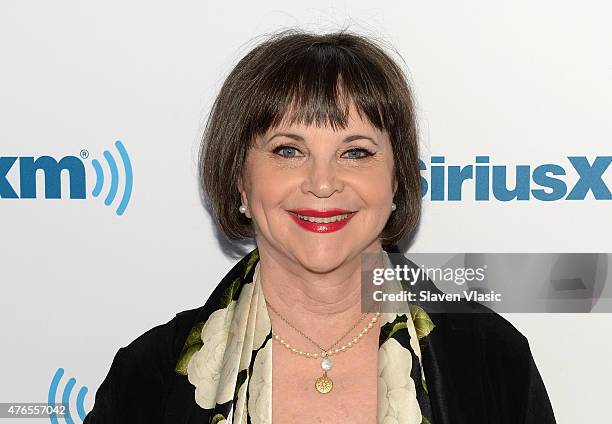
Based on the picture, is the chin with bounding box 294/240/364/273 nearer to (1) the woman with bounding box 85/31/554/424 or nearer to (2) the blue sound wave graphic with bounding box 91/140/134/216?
(1) the woman with bounding box 85/31/554/424

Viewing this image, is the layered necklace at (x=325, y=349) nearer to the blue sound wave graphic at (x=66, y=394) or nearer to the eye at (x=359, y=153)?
the eye at (x=359, y=153)

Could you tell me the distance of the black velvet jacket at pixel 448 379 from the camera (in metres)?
1.80

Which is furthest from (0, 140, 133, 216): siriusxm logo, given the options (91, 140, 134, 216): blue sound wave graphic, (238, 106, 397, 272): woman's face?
(238, 106, 397, 272): woman's face

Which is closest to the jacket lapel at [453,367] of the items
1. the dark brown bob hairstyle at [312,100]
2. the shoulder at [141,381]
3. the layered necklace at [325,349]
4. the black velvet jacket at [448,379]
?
the black velvet jacket at [448,379]

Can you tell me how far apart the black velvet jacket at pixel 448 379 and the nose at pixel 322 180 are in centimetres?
35

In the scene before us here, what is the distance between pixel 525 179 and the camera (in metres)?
2.18

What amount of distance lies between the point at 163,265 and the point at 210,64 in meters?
0.55

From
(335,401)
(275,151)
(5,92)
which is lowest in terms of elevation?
(335,401)

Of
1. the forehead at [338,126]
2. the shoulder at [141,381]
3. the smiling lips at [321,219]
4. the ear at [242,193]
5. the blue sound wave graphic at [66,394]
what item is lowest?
the blue sound wave graphic at [66,394]

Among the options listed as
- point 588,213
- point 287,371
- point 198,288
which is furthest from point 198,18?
point 588,213

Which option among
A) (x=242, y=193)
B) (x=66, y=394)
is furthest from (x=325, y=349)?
(x=66, y=394)

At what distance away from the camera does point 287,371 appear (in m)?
1.90

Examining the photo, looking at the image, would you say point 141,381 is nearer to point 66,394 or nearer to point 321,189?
point 66,394

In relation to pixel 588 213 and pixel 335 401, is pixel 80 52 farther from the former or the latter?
pixel 588 213
